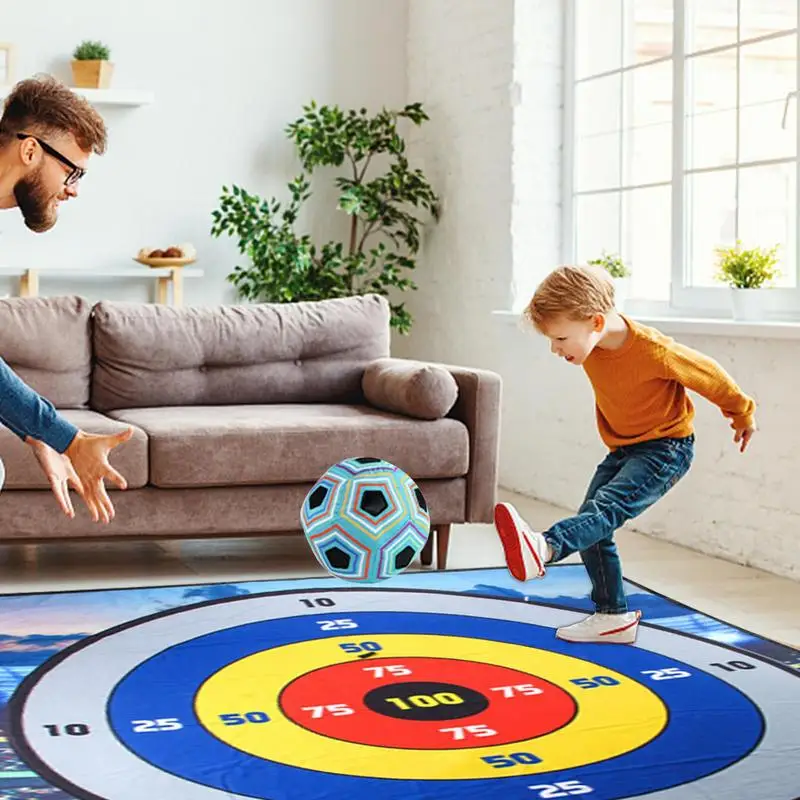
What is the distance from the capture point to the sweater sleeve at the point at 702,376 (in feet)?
9.83

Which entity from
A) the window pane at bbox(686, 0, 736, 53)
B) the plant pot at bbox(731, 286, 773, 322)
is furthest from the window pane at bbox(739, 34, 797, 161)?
the plant pot at bbox(731, 286, 773, 322)

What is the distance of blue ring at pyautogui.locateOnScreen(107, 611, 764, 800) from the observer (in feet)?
7.30

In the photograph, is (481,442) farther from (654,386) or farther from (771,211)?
(771,211)

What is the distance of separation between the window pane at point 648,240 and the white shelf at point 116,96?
2.21m

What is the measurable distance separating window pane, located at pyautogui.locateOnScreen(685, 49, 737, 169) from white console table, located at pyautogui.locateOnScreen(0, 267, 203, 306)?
2.31 meters

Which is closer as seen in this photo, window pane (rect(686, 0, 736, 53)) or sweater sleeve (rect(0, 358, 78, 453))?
sweater sleeve (rect(0, 358, 78, 453))

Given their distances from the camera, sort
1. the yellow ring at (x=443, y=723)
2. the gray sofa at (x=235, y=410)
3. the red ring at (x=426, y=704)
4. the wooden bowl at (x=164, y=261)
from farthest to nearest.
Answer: the wooden bowl at (x=164, y=261), the gray sofa at (x=235, y=410), the red ring at (x=426, y=704), the yellow ring at (x=443, y=723)

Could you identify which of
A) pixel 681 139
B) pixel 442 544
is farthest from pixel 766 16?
pixel 442 544

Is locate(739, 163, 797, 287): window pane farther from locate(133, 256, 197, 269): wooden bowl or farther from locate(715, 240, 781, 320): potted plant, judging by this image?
locate(133, 256, 197, 269): wooden bowl

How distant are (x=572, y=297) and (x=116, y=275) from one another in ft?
11.1

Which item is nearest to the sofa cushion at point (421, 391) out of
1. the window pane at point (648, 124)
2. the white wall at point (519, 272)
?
the white wall at point (519, 272)

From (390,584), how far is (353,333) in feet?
3.86

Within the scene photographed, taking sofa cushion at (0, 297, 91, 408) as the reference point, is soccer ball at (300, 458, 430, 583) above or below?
below

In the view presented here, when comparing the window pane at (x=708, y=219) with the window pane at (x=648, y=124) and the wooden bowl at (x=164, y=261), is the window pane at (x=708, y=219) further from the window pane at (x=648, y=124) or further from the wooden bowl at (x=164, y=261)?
the wooden bowl at (x=164, y=261)
